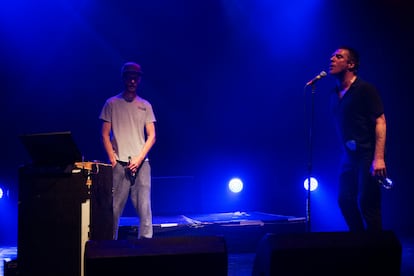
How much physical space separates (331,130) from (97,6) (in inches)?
182

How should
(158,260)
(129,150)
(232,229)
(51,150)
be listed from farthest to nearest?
(232,229), (129,150), (51,150), (158,260)

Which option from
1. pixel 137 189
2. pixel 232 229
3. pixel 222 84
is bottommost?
pixel 232 229

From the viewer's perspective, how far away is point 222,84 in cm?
775

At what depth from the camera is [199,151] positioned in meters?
7.72

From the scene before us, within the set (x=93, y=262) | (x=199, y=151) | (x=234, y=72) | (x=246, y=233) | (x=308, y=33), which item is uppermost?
(x=308, y=33)

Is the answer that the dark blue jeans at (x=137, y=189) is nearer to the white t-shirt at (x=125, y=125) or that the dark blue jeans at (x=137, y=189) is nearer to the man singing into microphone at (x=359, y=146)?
the white t-shirt at (x=125, y=125)

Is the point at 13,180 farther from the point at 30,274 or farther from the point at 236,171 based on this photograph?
the point at 30,274

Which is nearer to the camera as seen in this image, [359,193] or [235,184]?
[359,193]

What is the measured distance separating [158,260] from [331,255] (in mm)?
961

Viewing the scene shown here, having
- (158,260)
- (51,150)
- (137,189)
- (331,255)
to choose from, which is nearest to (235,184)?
(137,189)

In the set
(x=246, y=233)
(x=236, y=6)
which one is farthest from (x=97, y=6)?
(x=246, y=233)

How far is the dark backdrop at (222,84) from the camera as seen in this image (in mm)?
7227

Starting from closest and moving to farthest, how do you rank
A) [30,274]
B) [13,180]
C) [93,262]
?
[93,262] → [30,274] → [13,180]

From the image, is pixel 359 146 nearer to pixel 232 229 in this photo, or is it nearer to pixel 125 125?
pixel 232 229
